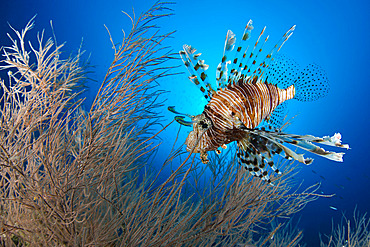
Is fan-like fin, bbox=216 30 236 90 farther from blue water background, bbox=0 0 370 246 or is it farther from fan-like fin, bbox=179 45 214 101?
blue water background, bbox=0 0 370 246

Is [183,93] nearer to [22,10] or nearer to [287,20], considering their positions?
[287,20]

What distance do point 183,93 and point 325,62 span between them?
1140 centimetres

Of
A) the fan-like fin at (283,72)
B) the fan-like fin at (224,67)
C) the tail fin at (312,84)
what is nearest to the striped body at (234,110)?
the fan-like fin at (224,67)

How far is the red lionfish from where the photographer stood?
171cm

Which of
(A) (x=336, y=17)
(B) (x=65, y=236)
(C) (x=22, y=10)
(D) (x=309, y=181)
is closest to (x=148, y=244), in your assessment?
(B) (x=65, y=236)

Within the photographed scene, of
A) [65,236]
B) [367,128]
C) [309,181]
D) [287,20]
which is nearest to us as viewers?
[65,236]

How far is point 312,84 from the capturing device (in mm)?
3059

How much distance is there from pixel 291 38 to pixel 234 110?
15.4 metres

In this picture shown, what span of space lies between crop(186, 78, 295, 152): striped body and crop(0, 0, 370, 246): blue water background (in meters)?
12.3

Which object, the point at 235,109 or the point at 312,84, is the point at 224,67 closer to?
the point at 235,109

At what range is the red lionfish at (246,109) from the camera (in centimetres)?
171

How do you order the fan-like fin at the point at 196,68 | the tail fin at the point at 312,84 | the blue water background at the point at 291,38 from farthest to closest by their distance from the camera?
1. the blue water background at the point at 291,38
2. the tail fin at the point at 312,84
3. the fan-like fin at the point at 196,68

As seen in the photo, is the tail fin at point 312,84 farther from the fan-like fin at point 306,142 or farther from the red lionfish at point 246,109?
the fan-like fin at point 306,142

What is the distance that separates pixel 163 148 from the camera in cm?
2403
